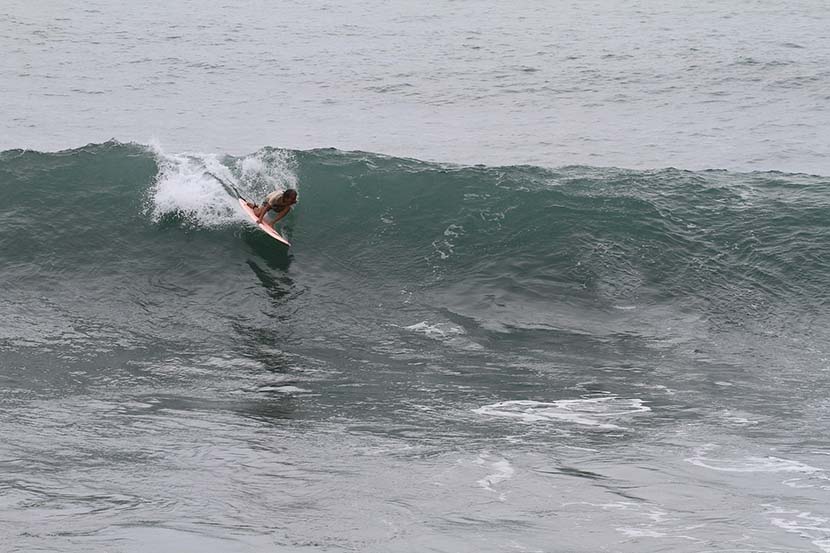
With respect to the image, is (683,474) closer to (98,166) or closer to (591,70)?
(98,166)

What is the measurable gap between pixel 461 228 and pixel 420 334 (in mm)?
4373

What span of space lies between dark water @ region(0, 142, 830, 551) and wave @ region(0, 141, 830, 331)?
0.06 metres

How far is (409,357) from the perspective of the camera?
51.4 ft

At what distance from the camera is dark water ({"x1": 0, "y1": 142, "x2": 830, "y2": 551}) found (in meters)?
10.3

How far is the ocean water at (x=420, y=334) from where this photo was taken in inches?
409

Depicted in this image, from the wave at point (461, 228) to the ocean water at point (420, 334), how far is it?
0.24 feet

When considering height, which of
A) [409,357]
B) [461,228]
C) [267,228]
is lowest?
[409,357]

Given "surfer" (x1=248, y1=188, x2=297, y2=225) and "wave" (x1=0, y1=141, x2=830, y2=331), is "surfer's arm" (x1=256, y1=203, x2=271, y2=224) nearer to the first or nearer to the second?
"surfer" (x1=248, y1=188, x2=297, y2=225)

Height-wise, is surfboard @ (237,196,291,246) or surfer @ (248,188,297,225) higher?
surfer @ (248,188,297,225)

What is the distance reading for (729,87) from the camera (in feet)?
128

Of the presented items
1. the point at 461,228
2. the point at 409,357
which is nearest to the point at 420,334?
the point at 409,357

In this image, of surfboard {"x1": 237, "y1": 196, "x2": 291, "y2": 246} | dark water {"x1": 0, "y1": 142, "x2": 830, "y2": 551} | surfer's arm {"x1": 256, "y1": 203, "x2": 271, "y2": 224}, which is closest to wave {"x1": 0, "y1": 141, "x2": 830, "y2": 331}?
dark water {"x1": 0, "y1": 142, "x2": 830, "y2": 551}

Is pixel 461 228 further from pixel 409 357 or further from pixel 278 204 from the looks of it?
pixel 409 357

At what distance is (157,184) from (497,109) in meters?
16.7
